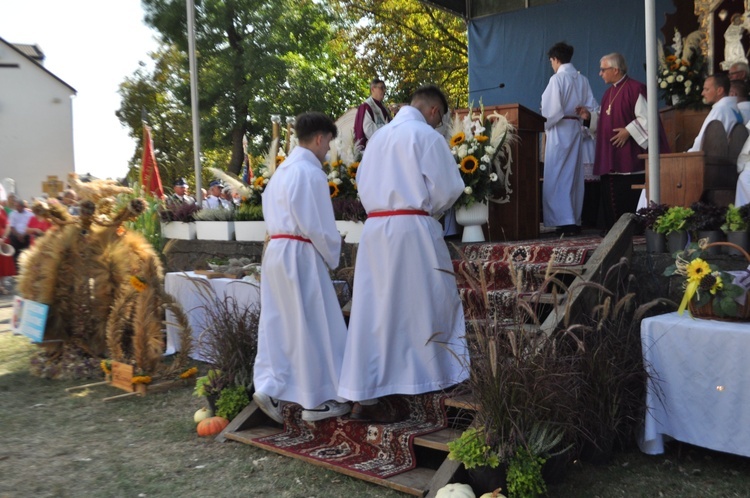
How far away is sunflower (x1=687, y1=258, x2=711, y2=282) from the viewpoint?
16.1 ft

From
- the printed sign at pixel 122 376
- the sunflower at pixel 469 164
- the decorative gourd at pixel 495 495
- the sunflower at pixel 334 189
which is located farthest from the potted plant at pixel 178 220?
the decorative gourd at pixel 495 495

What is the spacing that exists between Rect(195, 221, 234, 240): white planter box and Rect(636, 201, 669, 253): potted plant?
5.70m

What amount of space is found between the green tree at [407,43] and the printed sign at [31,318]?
17.1m

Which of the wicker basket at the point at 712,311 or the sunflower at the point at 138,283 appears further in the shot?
the sunflower at the point at 138,283

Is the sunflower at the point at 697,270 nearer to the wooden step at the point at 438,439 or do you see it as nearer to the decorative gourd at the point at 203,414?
the wooden step at the point at 438,439

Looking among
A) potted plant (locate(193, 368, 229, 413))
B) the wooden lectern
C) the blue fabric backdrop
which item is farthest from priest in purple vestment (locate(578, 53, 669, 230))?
the blue fabric backdrop

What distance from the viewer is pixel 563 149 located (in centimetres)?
855

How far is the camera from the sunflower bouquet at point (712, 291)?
4.81m

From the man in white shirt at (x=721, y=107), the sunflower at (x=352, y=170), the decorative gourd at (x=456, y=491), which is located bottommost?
the decorative gourd at (x=456, y=491)

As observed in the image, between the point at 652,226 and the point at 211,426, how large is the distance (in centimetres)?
371

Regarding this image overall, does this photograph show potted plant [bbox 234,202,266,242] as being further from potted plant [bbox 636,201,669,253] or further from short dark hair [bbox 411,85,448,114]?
potted plant [bbox 636,201,669,253]

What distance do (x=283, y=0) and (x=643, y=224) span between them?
24.4m

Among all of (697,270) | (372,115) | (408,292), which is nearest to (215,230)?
(372,115)

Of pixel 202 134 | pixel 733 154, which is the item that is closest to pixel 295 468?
pixel 733 154
